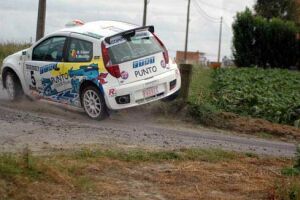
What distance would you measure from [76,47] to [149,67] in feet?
4.96

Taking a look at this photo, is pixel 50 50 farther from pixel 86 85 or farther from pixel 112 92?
pixel 112 92

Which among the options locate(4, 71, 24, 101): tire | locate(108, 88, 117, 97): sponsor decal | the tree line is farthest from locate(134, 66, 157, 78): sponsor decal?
the tree line

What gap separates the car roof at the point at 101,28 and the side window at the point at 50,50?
0.28m

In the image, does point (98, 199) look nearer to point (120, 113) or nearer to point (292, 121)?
point (120, 113)

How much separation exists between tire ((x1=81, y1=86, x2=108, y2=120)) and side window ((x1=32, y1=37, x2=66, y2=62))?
1041 millimetres

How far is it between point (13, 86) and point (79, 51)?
7.67 feet

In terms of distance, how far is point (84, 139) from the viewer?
917 cm

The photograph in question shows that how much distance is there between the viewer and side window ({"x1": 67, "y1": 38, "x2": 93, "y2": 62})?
1174 cm

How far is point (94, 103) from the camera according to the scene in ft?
38.3

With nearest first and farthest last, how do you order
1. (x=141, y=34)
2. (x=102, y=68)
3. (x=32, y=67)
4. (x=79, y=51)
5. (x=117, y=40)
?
1. (x=102, y=68)
2. (x=117, y=40)
3. (x=79, y=51)
4. (x=141, y=34)
5. (x=32, y=67)

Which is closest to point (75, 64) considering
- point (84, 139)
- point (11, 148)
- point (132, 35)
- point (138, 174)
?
point (132, 35)

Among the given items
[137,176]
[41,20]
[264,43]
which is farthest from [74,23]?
[264,43]

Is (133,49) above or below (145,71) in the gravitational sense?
above

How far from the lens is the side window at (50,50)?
12327 millimetres
